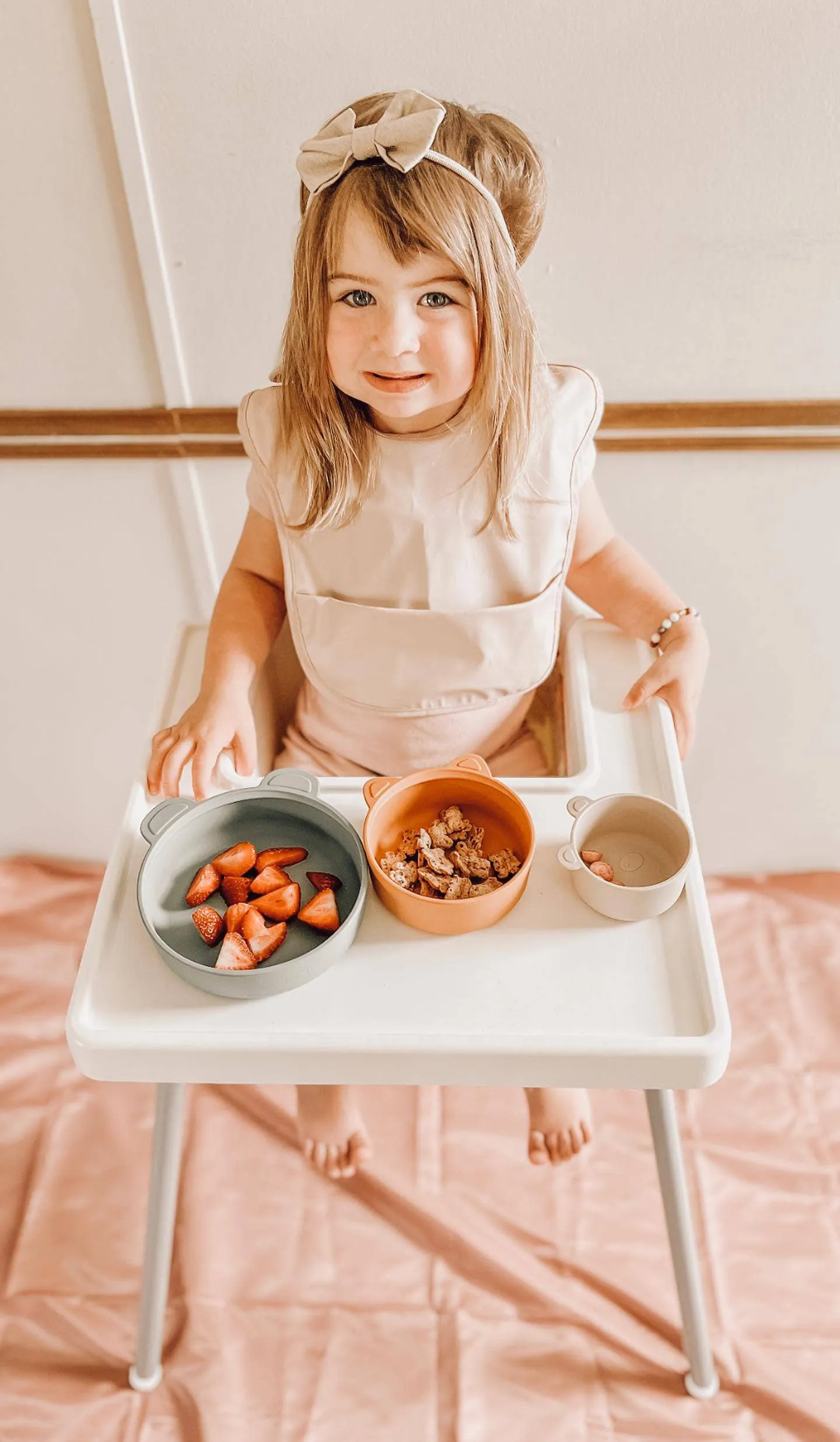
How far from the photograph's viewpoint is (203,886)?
70cm

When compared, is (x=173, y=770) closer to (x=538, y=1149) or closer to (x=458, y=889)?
(x=458, y=889)

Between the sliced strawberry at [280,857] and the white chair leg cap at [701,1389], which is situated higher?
the sliced strawberry at [280,857]

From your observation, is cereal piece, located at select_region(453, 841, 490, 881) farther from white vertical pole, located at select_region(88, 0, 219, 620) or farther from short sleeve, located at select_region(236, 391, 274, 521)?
white vertical pole, located at select_region(88, 0, 219, 620)

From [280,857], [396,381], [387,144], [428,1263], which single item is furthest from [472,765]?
[428,1263]

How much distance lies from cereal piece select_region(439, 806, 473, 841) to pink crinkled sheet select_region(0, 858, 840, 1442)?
25.1 inches

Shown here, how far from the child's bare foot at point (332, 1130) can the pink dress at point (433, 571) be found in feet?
1.27

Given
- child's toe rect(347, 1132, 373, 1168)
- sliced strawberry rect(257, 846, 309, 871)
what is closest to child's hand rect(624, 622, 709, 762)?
sliced strawberry rect(257, 846, 309, 871)

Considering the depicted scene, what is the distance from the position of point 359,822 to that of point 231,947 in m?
0.15

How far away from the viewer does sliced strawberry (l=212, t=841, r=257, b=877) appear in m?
0.71

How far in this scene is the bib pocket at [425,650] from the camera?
89cm

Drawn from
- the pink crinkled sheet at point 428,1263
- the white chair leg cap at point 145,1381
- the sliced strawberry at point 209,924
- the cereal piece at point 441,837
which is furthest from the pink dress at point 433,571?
the white chair leg cap at point 145,1381

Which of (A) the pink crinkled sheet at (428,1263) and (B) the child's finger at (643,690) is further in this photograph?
(A) the pink crinkled sheet at (428,1263)

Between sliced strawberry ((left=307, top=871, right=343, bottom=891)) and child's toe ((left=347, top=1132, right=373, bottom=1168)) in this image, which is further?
child's toe ((left=347, top=1132, right=373, bottom=1168))

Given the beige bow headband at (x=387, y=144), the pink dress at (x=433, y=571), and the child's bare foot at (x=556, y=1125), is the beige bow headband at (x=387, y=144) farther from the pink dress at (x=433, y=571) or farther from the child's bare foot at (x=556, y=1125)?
the child's bare foot at (x=556, y=1125)
